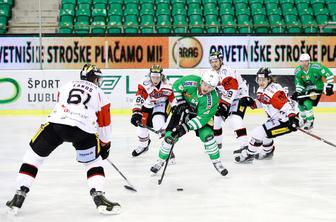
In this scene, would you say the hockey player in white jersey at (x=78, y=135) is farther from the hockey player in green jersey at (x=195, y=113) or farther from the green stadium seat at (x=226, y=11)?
the green stadium seat at (x=226, y=11)

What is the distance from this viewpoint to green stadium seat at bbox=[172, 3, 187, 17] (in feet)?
51.2

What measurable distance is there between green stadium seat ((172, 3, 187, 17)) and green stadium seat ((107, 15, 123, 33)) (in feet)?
4.23

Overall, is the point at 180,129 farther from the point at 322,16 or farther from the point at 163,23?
the point at 322,16

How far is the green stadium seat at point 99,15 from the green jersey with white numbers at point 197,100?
29.0 ft

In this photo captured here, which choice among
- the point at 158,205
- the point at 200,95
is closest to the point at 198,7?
the point at 200,95

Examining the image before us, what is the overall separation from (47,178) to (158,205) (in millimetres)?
1810

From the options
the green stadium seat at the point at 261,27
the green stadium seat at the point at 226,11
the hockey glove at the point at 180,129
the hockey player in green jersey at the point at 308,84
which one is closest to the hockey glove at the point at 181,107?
the hockey glove at the point at 180,129

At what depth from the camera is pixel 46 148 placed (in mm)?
5086

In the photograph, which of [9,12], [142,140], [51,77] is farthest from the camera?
[9,12]

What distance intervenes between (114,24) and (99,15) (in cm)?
57

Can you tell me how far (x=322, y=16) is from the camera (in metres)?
15.9

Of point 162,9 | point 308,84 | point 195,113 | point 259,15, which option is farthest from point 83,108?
point 259,15

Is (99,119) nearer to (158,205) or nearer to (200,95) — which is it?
(158,205)

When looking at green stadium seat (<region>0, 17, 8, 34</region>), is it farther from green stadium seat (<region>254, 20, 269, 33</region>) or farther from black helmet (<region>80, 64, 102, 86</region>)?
black helmet (<region>80, 64, 102, 86</region>)
